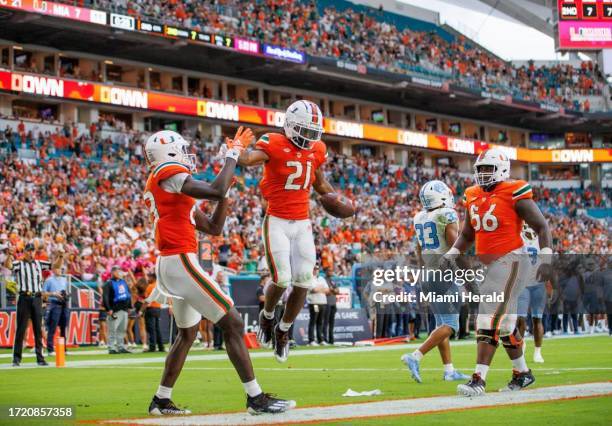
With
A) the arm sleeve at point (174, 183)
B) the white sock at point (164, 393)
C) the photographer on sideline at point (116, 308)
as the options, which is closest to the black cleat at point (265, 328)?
the white sock at point (164, 393)

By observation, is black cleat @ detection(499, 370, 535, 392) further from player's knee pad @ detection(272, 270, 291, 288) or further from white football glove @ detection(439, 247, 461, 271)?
player's knee pad @ detection(272, 270, 291, 288)

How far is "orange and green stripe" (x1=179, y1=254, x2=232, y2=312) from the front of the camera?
808cm

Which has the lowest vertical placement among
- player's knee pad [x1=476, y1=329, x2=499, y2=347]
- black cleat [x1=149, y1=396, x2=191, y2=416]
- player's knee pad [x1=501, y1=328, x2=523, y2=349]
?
black cleat [x1=149, y1=396, x2=191, y2=416]

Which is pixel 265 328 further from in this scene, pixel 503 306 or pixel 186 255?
pixel 503 306

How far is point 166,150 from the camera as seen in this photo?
8.33m

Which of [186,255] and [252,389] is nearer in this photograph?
[252,389]

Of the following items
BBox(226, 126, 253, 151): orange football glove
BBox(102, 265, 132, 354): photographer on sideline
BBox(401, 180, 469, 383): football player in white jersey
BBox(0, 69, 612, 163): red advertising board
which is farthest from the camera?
BBox(0, 69, 612, 163): red advertising board

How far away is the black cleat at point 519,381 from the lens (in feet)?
33.1

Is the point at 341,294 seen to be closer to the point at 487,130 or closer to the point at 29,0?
the point at 29,0

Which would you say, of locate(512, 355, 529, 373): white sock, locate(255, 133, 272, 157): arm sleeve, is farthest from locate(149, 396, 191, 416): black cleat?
locate(512, 355, 529, 373): white sock

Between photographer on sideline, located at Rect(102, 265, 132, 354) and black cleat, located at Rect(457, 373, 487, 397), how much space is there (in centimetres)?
1258

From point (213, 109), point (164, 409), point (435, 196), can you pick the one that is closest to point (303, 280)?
point (164, 409)

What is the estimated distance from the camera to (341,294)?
28.3 meters

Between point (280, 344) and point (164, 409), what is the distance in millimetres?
1856
